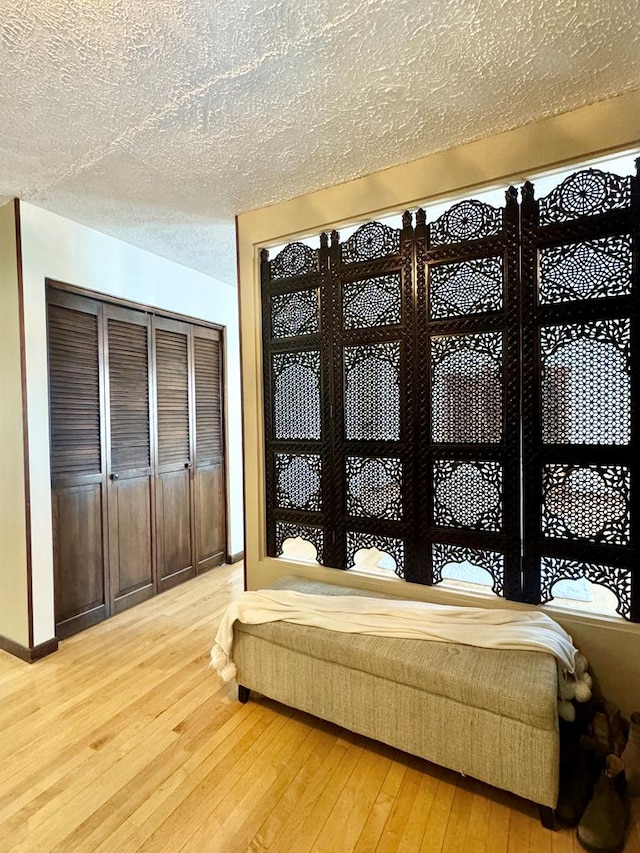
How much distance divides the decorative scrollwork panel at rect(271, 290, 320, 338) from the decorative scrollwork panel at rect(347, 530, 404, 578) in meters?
1.13

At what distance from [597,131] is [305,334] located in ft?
4.97

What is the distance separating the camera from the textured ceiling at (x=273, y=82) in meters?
1.31

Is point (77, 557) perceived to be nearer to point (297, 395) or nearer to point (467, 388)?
point (297, 395)

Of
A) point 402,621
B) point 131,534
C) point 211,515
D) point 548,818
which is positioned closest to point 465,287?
point 402,621

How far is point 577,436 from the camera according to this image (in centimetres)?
179

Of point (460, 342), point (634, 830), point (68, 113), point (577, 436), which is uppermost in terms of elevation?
point (68, 113)

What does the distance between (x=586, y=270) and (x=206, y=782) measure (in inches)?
97.5

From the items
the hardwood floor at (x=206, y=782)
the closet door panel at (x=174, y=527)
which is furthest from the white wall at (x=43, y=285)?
the closet door panel at (x=174, y=527)

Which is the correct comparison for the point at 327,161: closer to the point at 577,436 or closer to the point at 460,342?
the point at 460,342

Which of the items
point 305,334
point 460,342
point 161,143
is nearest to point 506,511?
point 460,342

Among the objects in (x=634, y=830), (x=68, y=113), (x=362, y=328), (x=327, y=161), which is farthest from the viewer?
(x=362, y=328)

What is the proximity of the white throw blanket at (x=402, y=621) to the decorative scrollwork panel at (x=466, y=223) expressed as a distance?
1.65 metres

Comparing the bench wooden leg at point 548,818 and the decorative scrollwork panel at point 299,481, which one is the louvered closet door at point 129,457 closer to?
the decorative scrollwork panel at point 299,481

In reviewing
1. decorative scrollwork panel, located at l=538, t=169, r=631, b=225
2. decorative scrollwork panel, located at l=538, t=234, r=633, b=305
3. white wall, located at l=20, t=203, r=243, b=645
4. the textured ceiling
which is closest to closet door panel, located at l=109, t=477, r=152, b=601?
white wall, located at l=20, t=203, r=243, b=645
